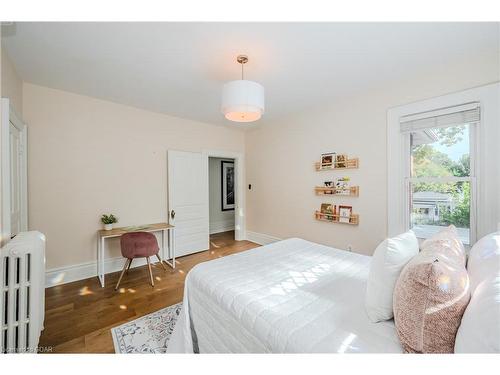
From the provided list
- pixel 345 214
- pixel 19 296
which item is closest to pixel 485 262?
pixel 345 214

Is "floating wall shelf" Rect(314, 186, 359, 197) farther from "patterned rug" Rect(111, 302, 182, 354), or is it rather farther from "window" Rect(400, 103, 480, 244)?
"patterned rug" Rect(111, 302, 182, 354)

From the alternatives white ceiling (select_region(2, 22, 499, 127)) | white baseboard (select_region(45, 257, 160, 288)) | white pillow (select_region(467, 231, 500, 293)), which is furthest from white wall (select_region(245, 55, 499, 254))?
white baseboard (select_region(45, 257, 160, 288))

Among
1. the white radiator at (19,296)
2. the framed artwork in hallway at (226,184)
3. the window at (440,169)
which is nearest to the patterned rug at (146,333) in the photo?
the white radiator at (19,296)

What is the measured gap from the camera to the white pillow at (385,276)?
103 cm

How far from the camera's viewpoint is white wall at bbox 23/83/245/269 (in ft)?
8.79

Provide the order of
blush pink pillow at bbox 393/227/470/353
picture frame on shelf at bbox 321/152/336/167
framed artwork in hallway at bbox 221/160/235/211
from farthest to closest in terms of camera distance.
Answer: framed artwork in hallway at bbox 221/160/235/211, picture frame on shelf at bbox 321/152/336/167, blush pink pillow at bbox 393/227/470/353

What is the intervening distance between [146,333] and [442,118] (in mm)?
3547

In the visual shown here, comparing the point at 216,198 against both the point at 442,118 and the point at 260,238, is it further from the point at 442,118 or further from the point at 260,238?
the point at 442,118

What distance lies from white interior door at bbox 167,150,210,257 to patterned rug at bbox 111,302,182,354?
1832mm

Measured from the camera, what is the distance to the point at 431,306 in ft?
2.63

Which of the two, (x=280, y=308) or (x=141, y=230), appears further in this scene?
(x=141, y=230)
